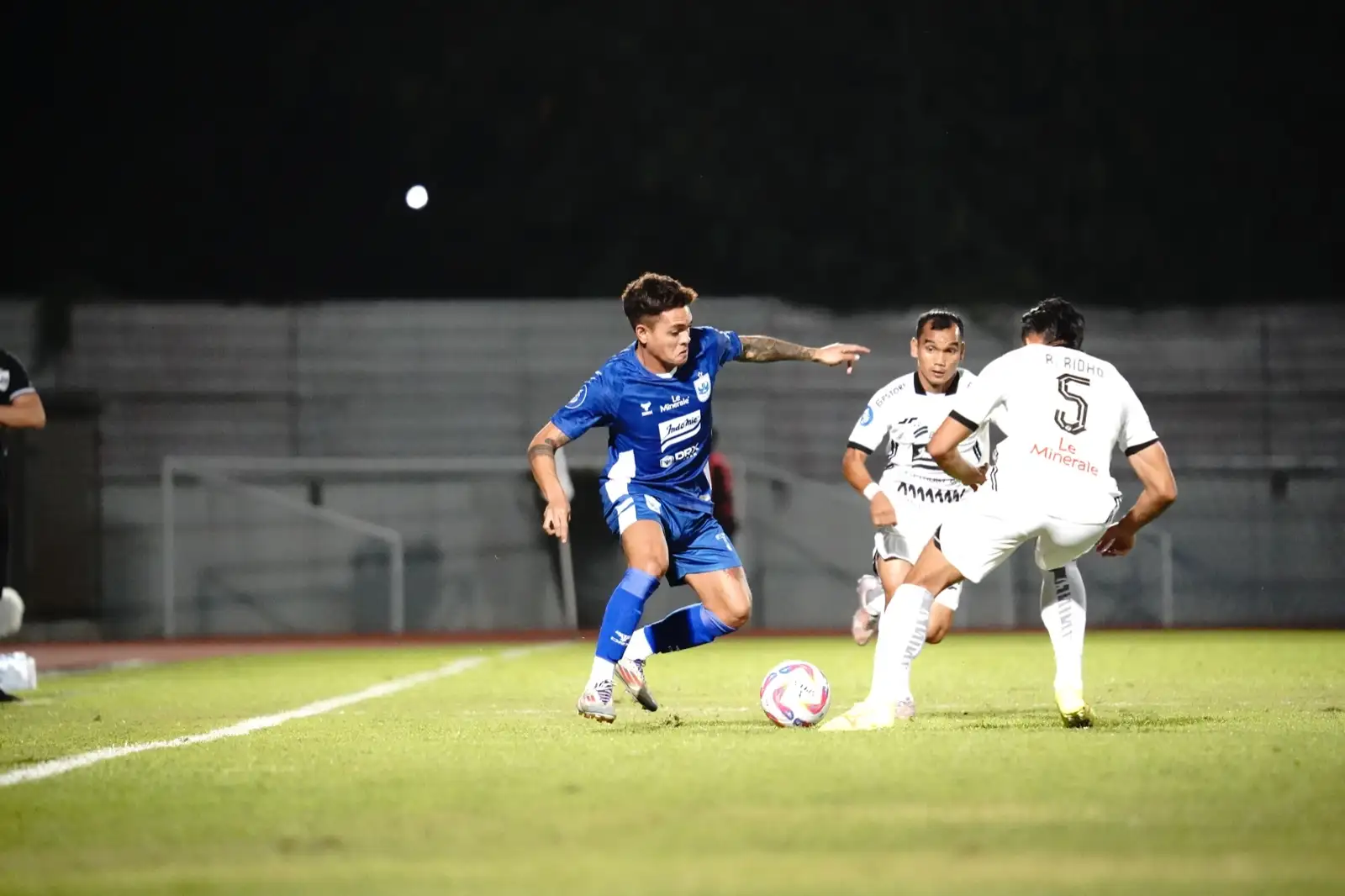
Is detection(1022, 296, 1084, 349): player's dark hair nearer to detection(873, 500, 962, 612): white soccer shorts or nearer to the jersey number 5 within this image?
the jersey number 5

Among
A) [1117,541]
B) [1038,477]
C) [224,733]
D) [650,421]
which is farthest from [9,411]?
[1117,541]

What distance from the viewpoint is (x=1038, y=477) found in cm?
691

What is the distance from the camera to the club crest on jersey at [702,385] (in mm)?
7859

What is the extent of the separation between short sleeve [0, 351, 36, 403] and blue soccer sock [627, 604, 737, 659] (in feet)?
11.4

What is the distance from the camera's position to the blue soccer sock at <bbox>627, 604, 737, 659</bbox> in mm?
7848

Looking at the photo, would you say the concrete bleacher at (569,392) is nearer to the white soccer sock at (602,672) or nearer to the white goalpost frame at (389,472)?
the white goalpost frame at (389,472)

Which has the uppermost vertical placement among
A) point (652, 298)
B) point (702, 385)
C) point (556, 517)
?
point (652, 298)

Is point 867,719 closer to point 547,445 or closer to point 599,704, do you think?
point 599,704

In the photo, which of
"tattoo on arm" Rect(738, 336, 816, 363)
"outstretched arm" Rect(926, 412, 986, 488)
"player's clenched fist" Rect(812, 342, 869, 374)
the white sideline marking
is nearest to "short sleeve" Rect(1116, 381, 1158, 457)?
"outstretched arm" Rect(926, 412, 986, 488)

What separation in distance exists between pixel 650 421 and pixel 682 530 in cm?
49

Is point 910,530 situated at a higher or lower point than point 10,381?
lower

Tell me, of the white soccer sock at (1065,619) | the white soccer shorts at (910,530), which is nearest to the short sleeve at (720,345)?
the white soccer shorts at (910,530)

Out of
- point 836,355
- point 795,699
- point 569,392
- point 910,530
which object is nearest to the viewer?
point 795,699

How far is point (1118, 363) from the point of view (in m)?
21.1
